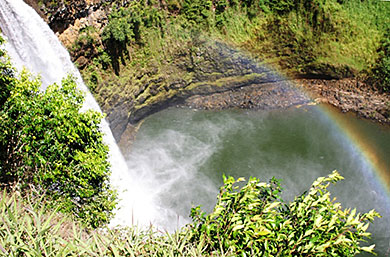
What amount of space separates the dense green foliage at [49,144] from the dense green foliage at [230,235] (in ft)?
7.85

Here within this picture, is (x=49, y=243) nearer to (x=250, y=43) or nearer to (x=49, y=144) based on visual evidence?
(x=49, y=144)

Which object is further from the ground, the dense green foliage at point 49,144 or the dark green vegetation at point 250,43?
the dark green vegetation at point 250,43

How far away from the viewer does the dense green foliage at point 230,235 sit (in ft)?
13.7

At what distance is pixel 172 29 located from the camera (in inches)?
693

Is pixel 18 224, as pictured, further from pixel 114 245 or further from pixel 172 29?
pixel 172 29

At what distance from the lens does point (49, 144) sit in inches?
289

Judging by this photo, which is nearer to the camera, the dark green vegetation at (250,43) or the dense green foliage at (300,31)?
the dark green vegetation at (250,43)

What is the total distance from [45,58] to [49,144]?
5.22 m

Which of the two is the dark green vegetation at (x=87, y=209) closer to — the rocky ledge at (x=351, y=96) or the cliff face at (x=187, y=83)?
the cliff face at (x=187, y=83)

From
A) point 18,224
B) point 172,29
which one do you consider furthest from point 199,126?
point 18,224

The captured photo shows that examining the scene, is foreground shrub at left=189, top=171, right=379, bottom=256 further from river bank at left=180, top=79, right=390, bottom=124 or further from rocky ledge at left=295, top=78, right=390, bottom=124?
rocky ledge at left=295, top=78, right=390, bottom=124

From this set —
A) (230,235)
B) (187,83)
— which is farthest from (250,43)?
(230,235)

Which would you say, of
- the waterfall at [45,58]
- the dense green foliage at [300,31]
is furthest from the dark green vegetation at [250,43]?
the waterfall at [45,58]

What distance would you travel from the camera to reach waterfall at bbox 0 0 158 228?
1011cm
